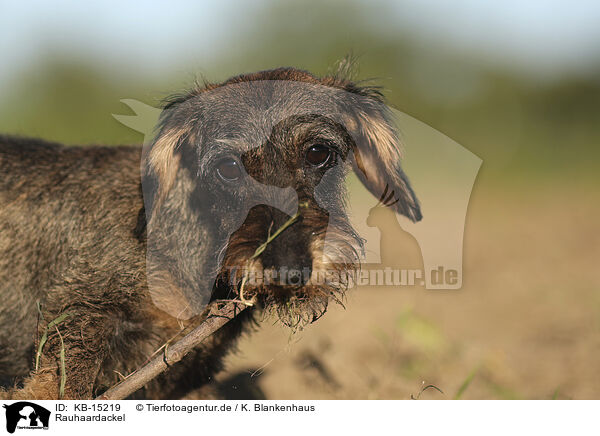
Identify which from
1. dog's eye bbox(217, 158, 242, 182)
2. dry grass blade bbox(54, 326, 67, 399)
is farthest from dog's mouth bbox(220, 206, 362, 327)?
dry grass blade bbox(54, 326, 67, 399)

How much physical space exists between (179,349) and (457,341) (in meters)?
3.38

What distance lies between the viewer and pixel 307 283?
3035 mm

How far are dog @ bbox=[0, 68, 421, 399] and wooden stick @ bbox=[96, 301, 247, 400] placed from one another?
10 cm

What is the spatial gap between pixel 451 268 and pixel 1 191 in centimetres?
536

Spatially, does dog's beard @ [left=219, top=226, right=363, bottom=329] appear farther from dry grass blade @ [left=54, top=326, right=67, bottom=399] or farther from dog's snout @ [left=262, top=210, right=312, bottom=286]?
dry grass blade @ [left=54, top=326, right=67, bottom=399]

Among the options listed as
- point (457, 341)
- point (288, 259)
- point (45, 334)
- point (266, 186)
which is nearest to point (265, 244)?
point (288, 259)

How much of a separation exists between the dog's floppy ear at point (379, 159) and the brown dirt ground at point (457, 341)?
723mm

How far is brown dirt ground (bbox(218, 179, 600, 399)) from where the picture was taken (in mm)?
4938

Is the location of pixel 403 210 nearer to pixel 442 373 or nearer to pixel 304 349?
pixel 442 373

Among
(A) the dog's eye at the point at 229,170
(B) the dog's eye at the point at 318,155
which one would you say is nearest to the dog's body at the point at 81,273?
(A) the dog's eye at the point at 229,170

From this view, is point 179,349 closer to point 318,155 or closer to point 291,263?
point 291,263

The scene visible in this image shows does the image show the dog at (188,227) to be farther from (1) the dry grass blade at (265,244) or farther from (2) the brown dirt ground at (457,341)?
(2) the brown dirt ground at (457,341)

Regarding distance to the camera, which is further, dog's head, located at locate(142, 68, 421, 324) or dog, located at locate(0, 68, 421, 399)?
dog, located at locate(0, 68, 421, 399)
